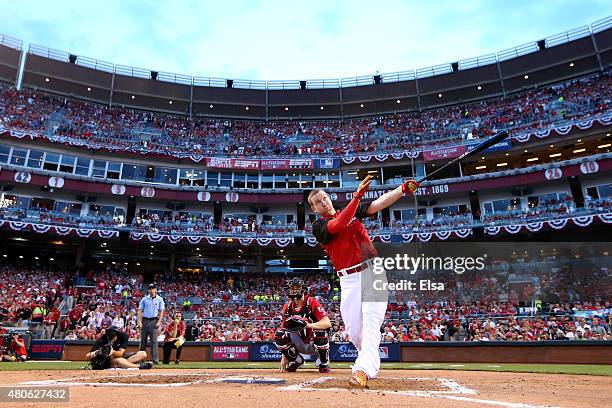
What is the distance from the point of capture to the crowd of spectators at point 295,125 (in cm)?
3603

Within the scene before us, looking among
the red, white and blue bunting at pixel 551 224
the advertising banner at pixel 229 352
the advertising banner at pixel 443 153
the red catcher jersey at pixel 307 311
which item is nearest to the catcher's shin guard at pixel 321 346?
the red catcher jersey at pixel 307 311

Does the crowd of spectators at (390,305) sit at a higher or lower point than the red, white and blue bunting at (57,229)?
lower

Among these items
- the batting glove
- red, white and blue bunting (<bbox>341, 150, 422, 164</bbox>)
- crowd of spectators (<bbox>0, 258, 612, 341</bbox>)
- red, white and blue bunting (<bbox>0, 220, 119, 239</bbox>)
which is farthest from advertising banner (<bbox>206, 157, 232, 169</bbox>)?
the batting glove

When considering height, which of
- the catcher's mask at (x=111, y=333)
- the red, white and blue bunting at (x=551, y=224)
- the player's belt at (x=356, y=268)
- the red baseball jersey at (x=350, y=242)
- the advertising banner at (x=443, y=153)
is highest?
the advertising banner at (x=443, y=153)

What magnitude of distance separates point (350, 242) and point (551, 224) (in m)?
28.3

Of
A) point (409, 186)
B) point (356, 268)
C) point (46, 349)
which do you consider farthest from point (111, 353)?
point (46, 349)

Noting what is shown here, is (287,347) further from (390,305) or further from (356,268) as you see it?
(390,305)

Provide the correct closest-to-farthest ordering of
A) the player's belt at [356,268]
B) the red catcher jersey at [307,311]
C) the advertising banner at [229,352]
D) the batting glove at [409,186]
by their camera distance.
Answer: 1. the batting glove at [409,186]
2. the player's belt at [356,268]
3. the red catcher jersey at [307,311]
4. the advertising banner at [229,352]

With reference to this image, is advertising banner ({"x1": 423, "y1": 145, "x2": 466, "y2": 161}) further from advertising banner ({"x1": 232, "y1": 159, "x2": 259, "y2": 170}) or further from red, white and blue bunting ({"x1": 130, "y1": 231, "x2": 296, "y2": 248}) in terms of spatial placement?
advertising banner ({"x1": 232, "y1": 159, "x2": 259, "y2": 170})

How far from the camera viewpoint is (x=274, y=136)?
43.6m

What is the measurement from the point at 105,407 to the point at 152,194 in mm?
33964

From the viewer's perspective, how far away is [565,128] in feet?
105

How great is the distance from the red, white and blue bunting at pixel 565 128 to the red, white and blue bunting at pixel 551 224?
7591 millimetres

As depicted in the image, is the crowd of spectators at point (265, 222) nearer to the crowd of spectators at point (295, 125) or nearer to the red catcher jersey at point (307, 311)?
the crowd of spectators at point (295, 125)
